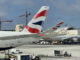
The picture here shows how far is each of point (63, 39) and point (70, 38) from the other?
3.40 meters

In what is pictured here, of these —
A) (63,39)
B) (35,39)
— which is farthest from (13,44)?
(63,39)

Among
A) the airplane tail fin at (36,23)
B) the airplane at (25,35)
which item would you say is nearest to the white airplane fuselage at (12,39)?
the airplane at (25,35)

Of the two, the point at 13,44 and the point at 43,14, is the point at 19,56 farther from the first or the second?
the point at 43,14

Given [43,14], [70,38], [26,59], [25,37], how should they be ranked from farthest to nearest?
[70,38], [43,14], [25,37], [26,59]

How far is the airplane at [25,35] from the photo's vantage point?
3497 cm

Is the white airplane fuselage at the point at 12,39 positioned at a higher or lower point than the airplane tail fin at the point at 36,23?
lower

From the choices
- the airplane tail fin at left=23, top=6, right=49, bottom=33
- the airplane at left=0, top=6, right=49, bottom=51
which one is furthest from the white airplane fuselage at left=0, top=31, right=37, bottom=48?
the airplane tail fin at left=23, top=6, right=49, bottom=33

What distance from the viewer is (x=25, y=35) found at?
34.8m

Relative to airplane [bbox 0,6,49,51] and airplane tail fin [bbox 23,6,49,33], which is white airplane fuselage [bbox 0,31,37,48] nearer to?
airplane [bbox 0,6,49,51]

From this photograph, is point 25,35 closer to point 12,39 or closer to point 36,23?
point 12,39

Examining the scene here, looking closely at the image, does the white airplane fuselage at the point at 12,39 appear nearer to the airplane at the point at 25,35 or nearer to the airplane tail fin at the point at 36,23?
the airplane at the point at 25,35

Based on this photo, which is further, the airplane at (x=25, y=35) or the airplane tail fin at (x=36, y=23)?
the airplane tail fin at (x=36, y=23)

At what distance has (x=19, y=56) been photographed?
1325 inches

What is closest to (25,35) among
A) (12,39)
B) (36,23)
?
(12,39)
